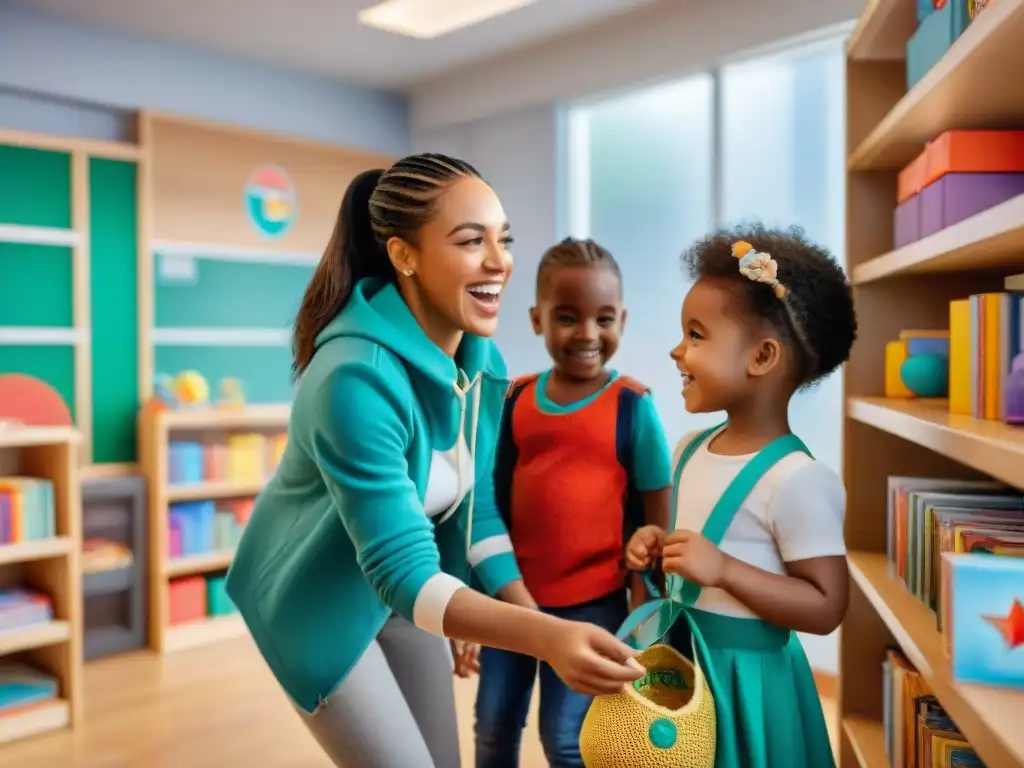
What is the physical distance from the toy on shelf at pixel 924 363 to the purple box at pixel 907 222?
202 millimetres

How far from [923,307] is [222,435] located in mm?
3052

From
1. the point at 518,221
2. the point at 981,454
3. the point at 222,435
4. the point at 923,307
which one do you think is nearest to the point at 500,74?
the point at 518,221

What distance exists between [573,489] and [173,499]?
107 inches

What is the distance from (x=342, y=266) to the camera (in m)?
1.42

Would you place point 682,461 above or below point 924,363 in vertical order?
below

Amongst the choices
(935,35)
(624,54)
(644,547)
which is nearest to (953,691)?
(644,547)

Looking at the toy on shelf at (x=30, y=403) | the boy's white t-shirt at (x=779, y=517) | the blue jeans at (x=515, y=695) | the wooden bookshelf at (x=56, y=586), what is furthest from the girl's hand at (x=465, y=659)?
the toy on shelf at (x=30, y=403)

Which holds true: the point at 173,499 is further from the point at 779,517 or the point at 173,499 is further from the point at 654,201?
the point at 779,517

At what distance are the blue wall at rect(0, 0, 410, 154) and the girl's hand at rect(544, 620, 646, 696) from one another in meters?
3.45

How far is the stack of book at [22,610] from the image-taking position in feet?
9.33

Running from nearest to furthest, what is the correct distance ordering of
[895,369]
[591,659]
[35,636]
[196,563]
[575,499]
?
[591,659], [575,499], [895,369], [35,636], [196,563]

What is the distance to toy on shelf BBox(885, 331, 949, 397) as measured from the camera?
188 centimetres

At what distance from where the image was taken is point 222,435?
13.6 feet

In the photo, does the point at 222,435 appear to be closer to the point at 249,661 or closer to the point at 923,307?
the point at 249,661
